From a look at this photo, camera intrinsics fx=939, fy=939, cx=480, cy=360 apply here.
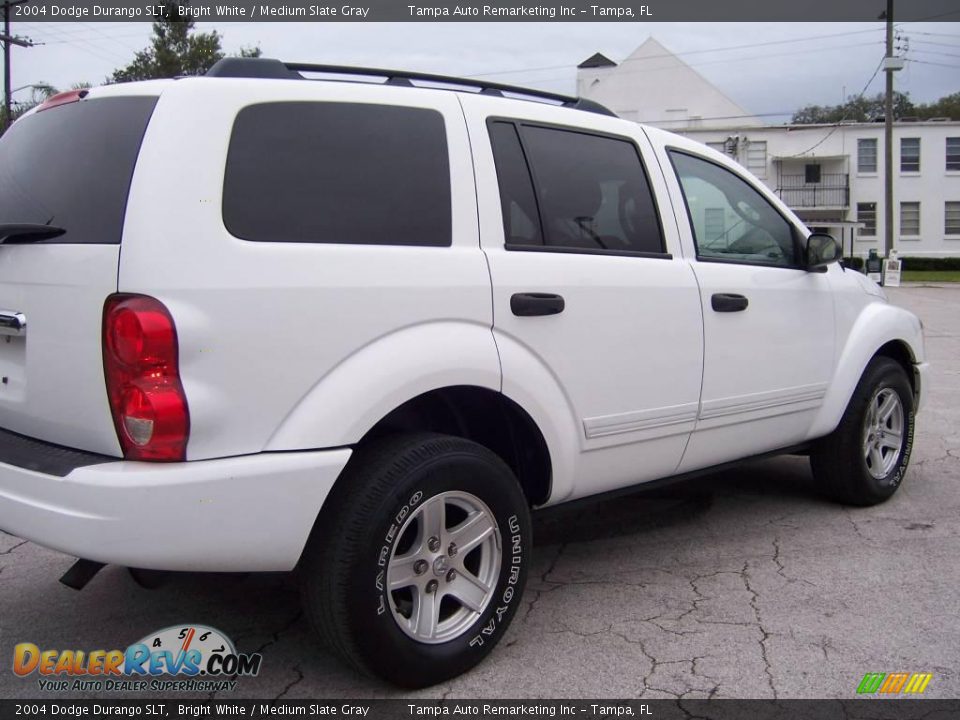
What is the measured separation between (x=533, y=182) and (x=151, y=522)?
1820 millimetres

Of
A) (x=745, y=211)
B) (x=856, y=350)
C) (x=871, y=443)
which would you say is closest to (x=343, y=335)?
(x=745, y=211)

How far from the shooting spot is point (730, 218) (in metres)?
Result: 4.41

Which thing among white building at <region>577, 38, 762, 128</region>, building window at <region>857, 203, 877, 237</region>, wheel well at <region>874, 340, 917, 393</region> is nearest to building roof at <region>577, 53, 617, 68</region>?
white building at <region>577, 38, 762, 128</region>

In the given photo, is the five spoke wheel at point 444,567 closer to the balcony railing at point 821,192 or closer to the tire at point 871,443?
the tire at point 871,443

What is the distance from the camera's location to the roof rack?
116 inches

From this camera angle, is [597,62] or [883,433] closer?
[883,433]

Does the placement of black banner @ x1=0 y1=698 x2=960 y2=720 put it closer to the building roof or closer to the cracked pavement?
the cracked pavement

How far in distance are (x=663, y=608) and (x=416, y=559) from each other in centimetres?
124

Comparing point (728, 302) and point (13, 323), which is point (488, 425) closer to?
point (728, 302)

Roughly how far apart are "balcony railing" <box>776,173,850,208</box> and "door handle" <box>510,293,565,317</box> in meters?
40.7

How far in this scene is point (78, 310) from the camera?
8.77ft

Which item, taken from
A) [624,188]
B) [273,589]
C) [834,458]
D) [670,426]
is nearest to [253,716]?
[273,589]

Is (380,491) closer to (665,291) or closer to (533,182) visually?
(533,182)

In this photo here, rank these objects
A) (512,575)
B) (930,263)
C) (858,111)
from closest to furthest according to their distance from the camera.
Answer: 1. (512,575)
2. (930,263)
3. (858,111)
